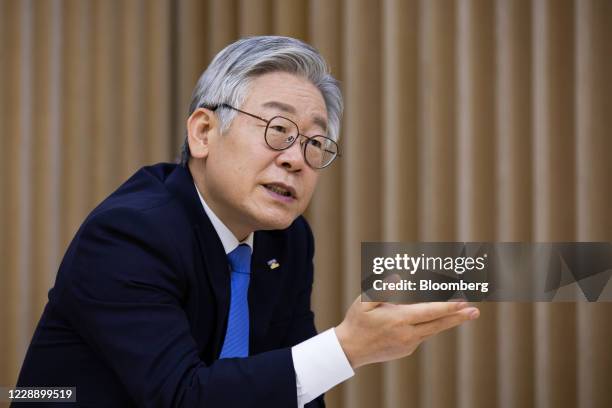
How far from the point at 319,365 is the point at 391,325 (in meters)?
0.13

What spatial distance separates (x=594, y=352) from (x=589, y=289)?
3.21 ft

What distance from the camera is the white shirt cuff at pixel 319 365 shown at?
0.93 meters

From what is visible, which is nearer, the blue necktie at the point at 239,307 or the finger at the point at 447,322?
the finger at the point at 447,322

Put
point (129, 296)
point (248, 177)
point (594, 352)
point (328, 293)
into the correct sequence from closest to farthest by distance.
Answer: point (129, 296) → point (248, 177) → point (594, 352) → point (328, 293)

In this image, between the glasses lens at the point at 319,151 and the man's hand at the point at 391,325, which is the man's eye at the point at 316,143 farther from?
the man's hand at the point at 391,325

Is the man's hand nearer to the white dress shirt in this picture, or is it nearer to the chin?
the white dress shirt

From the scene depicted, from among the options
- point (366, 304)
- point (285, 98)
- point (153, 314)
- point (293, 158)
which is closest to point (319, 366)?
point (366, 304)

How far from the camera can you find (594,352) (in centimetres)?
189

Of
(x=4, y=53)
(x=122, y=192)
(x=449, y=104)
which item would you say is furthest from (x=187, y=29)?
(x=122, y=192)

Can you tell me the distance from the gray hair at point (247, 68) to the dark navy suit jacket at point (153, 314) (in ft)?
0.48

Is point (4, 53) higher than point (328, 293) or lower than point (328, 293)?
higher

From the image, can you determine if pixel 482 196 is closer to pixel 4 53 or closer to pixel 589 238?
pixel 589 238

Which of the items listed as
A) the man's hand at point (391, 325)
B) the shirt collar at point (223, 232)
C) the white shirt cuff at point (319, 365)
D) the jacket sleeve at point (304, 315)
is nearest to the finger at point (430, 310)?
the man's hand at point (391, 325)

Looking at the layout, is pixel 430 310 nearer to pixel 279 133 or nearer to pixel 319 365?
pixel 319 365
